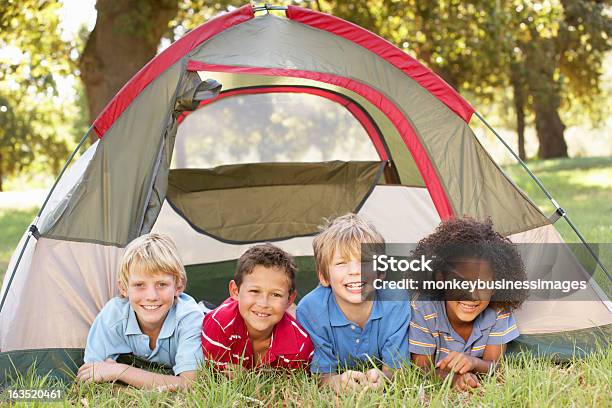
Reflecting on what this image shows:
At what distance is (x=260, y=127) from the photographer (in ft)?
14.6

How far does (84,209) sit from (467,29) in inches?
293

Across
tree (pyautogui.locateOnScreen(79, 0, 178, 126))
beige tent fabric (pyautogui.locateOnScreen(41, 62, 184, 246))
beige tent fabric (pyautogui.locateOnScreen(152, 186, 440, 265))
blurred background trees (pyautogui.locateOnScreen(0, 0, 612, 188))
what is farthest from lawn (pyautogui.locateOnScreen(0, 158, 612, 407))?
blurred background trees (pyautogui.locateOnScreen(0, 0, 612, 188))

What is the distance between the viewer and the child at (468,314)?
2305mm

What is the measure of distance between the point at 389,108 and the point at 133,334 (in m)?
1.48

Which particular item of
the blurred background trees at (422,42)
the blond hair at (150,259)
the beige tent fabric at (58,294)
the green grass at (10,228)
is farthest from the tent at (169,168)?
the blurred background trees at (422,42)

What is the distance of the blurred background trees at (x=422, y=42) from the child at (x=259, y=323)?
17.0ft

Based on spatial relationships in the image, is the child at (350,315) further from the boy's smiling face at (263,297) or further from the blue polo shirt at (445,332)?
the boy's smiling face at (263,297)

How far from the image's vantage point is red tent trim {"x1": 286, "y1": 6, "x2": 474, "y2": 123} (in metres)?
2.99

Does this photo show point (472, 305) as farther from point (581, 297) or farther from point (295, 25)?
point (295, 25)

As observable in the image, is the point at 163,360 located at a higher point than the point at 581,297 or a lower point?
lower

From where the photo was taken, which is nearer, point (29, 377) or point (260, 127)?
point (29, 377)

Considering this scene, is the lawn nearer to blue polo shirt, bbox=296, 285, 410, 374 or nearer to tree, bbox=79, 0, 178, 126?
blue polo shirt, bbox=296, 285, 410, 374

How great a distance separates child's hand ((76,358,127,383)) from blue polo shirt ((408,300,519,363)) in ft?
3.37

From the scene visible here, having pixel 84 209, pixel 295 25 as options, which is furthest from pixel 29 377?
pixel 295 25
